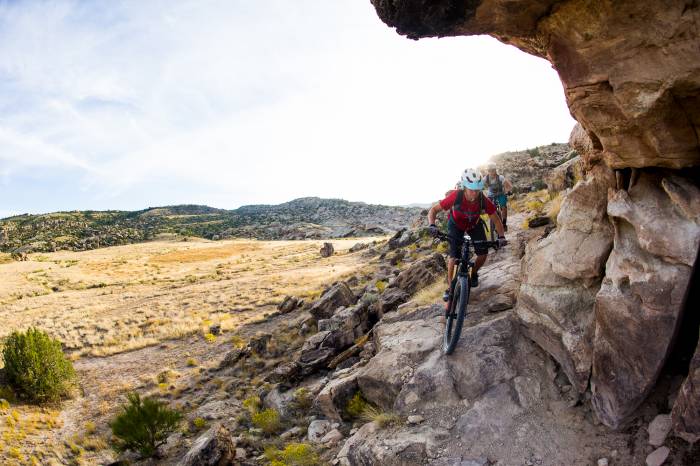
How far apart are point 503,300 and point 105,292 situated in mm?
46835

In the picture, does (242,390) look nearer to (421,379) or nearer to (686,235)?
(421,379)

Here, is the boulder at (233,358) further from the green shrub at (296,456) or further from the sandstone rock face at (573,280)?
the sandstone rock face at (573,280)

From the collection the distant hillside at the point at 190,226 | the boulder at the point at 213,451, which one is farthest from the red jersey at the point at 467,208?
the distant hillside at the point at 190,226

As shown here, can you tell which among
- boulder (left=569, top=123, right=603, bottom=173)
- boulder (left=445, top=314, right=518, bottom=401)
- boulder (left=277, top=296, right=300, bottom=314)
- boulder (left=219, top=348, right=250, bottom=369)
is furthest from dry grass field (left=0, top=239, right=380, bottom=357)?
boulder (left=569, top=123, right=603, bottom=173)

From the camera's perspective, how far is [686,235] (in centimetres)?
498

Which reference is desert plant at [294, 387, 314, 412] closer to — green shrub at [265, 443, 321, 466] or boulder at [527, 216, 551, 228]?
green shrub at [265, 443, 321, 466]

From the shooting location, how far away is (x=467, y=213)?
8102 mm

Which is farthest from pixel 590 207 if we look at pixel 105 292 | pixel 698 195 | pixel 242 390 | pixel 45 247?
pixel 45 247

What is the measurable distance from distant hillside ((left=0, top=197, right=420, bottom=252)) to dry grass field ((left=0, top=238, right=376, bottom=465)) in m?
42.9

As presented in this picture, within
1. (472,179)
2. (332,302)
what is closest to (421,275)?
(332,302)

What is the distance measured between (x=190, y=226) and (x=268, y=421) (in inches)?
5830

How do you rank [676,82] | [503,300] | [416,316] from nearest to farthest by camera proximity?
[676,82] → [503,300] → [416,316]

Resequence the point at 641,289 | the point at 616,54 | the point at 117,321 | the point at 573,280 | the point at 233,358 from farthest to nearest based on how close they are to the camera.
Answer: the point at 117,321
the point at 233,358
the point at 573,280
the point at 641,289
the point at 616,54

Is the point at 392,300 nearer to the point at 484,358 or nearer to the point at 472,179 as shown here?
the point at 484,358
